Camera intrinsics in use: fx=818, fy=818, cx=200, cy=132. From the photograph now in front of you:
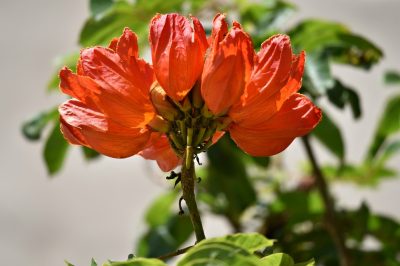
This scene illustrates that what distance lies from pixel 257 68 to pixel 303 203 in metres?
0.94

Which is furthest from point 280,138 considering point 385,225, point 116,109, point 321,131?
point 385,225

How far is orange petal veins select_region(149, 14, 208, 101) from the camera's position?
639 millimetres

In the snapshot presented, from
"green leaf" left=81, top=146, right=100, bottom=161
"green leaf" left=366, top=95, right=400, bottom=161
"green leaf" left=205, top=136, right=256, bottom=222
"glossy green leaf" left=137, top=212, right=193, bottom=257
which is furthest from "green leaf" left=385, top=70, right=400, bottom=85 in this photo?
"green leaf" left=81, top=146, right=100, bottom=161

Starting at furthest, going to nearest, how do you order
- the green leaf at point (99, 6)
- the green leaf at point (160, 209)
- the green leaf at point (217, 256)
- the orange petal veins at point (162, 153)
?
the green leaf at point (160, 209) < the green leaf at point (99, 6) < the orange petal veins at point (162, 153) < the green leaf at point (217, 256)

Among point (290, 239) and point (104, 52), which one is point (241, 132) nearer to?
point (104, 52)

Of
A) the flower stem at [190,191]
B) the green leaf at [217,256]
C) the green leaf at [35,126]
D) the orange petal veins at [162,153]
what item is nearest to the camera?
the green leaf at [217,256]

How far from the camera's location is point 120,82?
2.11 ft

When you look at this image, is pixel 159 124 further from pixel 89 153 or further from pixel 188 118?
pixel 89 153

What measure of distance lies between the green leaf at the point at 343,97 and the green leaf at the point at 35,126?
0.47 meters

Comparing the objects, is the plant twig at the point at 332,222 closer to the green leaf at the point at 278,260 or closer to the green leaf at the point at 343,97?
the green leaf at the point at 343,97

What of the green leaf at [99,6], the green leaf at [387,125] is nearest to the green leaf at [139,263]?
the green leaf at [99,6]

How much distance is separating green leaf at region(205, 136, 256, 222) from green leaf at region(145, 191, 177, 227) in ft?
0.47

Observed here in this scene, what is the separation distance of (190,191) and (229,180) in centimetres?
95

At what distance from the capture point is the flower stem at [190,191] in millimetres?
590
